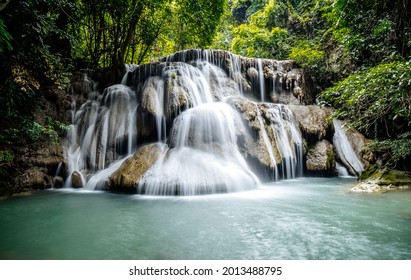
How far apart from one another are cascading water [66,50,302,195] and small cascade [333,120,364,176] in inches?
75.1

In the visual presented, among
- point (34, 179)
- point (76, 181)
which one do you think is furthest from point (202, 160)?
point (34, 179)

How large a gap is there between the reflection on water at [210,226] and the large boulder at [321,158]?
3146mm

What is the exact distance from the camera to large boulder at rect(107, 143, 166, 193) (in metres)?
6.26

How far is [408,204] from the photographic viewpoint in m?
4.74

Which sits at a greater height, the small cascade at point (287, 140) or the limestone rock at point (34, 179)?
the small cascade at point (287, 140)

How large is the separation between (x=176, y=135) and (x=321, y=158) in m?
5.52

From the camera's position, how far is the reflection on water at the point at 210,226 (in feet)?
9.47

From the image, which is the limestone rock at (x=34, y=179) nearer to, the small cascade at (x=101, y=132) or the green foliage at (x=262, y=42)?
the small cascade at (x=101, y=132)

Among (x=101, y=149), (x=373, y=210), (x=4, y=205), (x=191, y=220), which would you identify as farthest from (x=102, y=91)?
(x=373, y=210)

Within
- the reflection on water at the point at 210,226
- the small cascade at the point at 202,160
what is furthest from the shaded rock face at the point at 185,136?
the reflection on water at the point at 210,226

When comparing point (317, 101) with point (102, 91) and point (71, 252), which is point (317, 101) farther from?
point (71, 252)

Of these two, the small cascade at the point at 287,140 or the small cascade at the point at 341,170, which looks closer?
the small cascade at the point at 287,140

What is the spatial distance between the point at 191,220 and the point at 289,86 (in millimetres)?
10024

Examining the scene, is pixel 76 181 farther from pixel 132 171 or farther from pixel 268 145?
pixel 268 145
